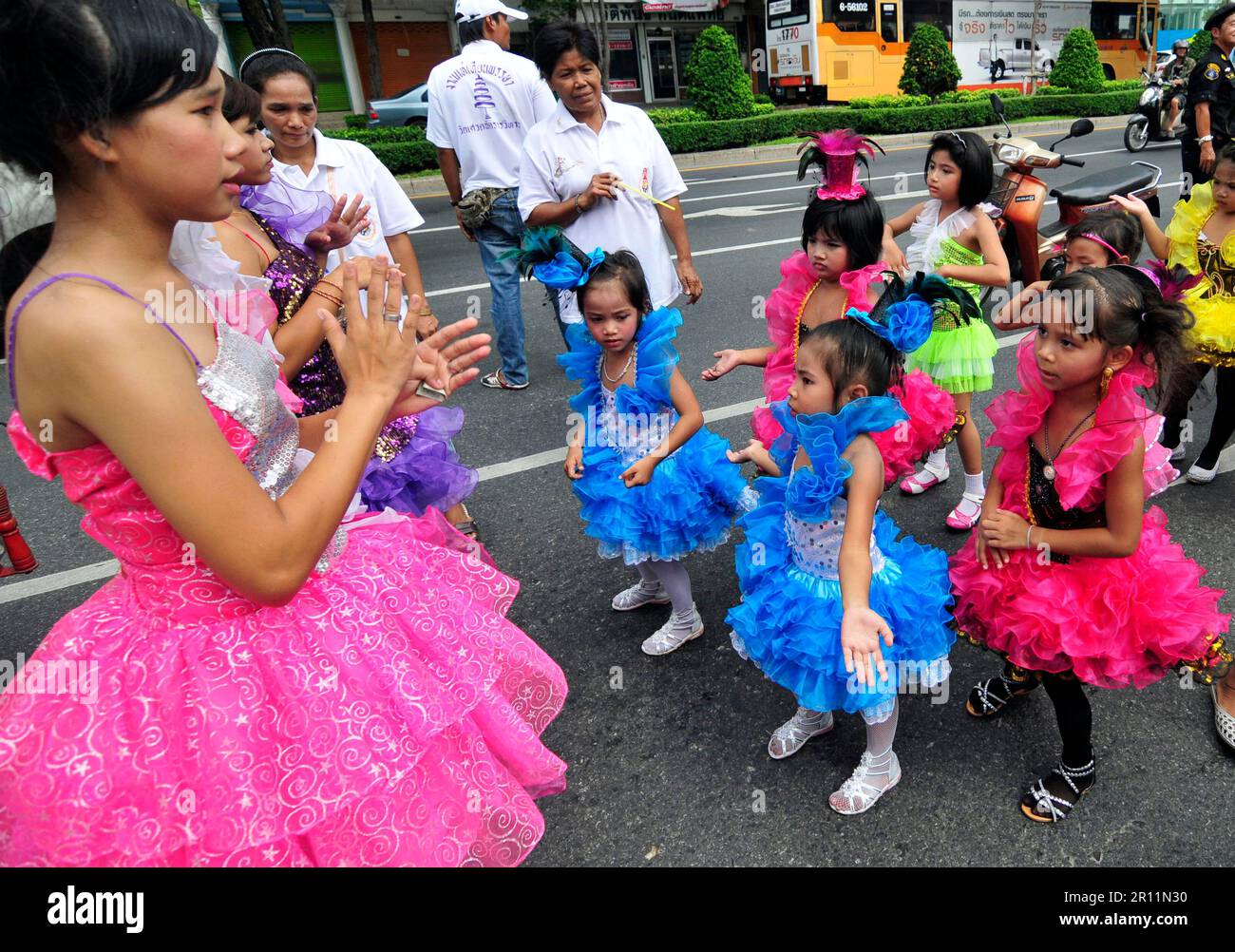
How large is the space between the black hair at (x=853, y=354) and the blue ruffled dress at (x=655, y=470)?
2.17 ft

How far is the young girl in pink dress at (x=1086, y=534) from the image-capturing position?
2.03 m

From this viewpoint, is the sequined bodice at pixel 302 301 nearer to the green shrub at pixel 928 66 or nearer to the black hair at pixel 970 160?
the black hair at pixel 970 160

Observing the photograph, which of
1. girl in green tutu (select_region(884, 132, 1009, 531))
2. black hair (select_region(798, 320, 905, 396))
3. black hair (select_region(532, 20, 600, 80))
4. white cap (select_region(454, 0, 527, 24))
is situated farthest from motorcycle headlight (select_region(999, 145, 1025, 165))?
black hair (select_region(798, 320, 905, 396))

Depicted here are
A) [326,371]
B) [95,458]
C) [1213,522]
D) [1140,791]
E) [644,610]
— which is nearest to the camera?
[95,458]

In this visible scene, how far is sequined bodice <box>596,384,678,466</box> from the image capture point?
2.87m

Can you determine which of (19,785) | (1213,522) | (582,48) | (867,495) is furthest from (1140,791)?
(582,48)

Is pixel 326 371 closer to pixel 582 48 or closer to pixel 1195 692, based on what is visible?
pixel 582 48

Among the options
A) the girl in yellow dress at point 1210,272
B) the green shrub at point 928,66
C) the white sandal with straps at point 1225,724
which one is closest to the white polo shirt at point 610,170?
the girl in yellow dress at point 1210,272

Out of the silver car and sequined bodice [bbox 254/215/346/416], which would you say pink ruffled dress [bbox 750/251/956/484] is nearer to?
sequined bodice [bbox 254/215/346/416]

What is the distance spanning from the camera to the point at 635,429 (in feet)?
9.47

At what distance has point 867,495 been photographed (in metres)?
2.04

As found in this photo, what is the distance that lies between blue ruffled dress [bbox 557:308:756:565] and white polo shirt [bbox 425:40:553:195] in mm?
2658
